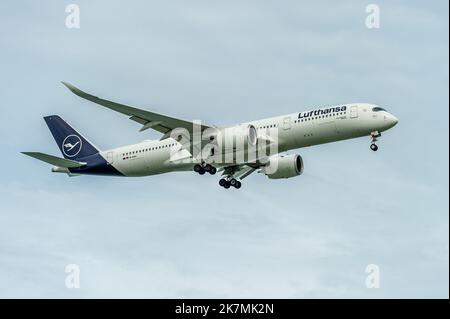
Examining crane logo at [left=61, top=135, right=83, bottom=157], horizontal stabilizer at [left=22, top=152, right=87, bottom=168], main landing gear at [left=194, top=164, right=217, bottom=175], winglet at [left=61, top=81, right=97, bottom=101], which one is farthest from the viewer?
crane logo at [left=61, top=135, right=83, bottom=157]

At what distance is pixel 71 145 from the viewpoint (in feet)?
242

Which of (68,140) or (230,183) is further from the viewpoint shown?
(68,140)

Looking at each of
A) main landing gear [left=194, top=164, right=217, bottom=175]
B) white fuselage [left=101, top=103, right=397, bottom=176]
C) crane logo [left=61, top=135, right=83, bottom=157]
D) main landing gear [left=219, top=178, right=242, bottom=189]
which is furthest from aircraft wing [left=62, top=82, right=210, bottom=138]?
crane logo [left=61, top=135, right=83, bottom=157]

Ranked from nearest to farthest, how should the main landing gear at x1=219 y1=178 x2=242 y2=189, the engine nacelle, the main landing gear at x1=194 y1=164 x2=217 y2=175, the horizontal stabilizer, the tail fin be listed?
the main landing gear at x1=194 y1=164 x2=217 y2=175
the horizontal stabilizer
the engine nacelle
the main landing gear at x1=219 y1=178 x2=242 y2=189
the tail fin

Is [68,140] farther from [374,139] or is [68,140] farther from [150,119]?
[374,139]

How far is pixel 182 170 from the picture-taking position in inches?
2675

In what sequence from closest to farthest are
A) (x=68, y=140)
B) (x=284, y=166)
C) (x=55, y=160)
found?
(x=284, y=166) → (x=55, y=160) → (x=68, y=140)

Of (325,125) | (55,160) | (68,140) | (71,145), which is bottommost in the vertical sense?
(55,160)

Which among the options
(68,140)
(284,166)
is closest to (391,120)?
(284,166)

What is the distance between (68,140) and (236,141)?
640 inches

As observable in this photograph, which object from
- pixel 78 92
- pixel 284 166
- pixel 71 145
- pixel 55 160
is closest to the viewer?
pixel 78 92

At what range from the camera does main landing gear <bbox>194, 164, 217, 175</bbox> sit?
66.0 metres

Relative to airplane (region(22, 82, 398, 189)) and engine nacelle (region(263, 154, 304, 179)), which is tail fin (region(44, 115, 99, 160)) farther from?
engine nacelle (region(263, 154, 304, 179))
